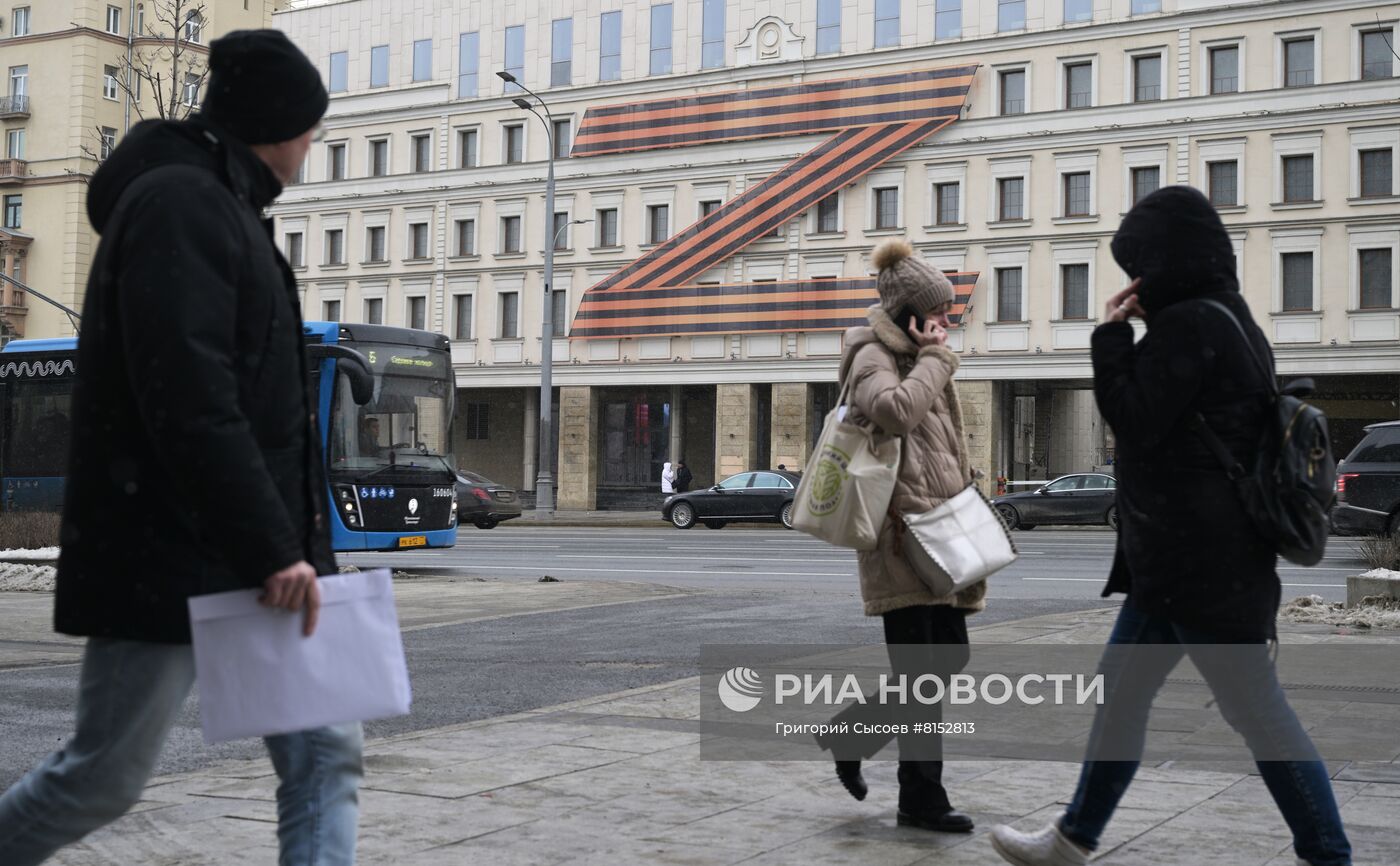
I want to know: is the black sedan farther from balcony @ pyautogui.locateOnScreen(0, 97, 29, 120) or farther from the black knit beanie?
balcony @ pyautogui.locateOnScreen(0, 97, 29, 120)

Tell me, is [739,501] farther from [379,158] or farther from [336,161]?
[336,161]

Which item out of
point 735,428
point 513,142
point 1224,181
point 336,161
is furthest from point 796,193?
point 336,161

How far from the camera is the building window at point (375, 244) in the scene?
5512cm

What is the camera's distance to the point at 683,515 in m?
36.9

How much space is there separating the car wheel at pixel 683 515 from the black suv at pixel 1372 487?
1731 centimetres

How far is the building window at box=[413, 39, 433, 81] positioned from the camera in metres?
54.6

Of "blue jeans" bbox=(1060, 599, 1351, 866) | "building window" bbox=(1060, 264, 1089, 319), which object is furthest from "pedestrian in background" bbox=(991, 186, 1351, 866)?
"building window" bbox=(1060, 264, 1089, 319)

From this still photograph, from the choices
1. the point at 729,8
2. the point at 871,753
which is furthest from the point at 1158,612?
the point at 729,8

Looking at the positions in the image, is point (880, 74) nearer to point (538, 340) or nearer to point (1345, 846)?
point (538, 340)

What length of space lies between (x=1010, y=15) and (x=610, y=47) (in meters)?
12.8

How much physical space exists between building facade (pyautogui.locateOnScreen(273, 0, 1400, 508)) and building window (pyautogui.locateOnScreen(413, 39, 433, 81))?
0.33 feet

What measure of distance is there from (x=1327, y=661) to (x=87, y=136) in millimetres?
65658

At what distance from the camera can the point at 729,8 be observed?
4875 centimetres

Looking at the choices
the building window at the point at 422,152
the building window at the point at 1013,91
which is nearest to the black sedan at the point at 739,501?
the building window at the point at 1013,91
